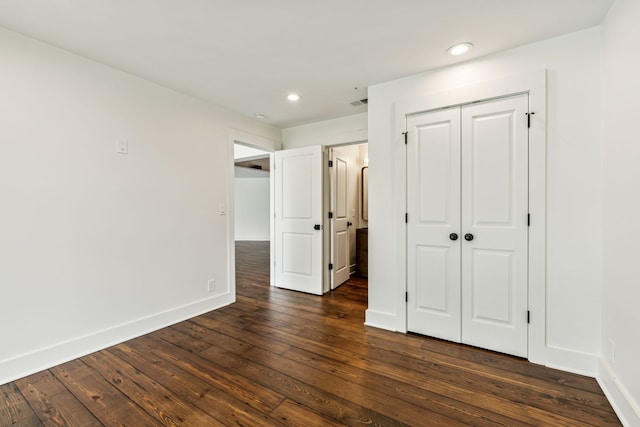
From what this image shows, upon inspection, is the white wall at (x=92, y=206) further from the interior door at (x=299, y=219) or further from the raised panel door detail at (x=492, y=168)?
the raised panel door detail at (x=492, y=168)

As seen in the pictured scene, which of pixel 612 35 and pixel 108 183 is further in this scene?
pixel 108 183

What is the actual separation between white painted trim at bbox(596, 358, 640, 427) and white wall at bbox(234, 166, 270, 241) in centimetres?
931

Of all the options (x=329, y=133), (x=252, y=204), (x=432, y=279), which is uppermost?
(x=329, y=133)

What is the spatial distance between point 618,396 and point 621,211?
3.52ft

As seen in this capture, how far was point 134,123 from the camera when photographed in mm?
2615

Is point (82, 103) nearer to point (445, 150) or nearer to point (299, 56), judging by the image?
point (299, 56)

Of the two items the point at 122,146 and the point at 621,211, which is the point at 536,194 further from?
the point at 122,146

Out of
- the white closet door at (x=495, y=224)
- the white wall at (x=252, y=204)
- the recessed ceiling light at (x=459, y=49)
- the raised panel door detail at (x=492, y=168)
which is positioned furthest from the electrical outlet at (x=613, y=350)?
the white wall at (x=252, y=204)

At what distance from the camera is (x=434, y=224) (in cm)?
253

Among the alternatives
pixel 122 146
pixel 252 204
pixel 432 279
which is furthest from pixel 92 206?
pixel 252 204

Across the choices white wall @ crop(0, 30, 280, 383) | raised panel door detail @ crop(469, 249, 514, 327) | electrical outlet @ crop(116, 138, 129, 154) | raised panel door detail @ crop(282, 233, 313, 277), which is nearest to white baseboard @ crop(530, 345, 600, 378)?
raised panel door detail @ crop(469, 249, 514, 327)

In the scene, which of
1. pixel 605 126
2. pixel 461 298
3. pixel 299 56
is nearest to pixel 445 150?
pixel 605 126

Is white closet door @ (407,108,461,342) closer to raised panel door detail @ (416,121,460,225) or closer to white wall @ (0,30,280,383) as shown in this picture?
raised panel door detail @ (416,121,460,225)

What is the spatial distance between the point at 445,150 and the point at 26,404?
138 inches
